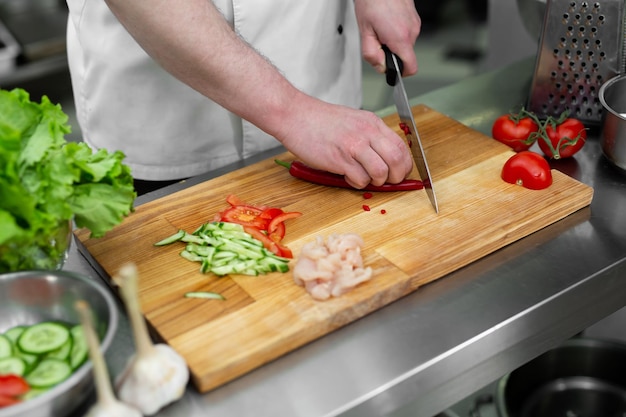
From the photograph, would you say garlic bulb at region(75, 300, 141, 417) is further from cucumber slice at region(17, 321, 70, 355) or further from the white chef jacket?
the white chef jacket

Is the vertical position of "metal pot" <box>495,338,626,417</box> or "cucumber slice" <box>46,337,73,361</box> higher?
"cucumber slice" <box>46,337,73,361</box>

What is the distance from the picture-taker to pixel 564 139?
1865 mm

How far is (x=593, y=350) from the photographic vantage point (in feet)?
6.84

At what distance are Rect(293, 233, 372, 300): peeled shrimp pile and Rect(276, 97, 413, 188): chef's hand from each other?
0.25m

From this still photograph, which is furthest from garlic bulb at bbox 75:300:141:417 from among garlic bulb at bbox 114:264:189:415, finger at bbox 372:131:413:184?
finger at bbox 372:131:413:184

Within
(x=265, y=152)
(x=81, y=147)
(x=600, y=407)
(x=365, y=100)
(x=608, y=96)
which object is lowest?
(x=365, y=100)

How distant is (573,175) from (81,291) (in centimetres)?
117

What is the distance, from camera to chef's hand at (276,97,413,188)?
1.67 metres

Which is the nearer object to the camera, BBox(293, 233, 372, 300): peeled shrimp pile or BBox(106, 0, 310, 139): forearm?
BBox(293, 233, 372, 300): peeled shrimp pile

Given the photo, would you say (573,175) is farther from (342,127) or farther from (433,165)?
(342,127)

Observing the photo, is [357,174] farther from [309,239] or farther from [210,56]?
[210,56]

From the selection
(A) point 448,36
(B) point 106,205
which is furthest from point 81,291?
(A) point 448,36

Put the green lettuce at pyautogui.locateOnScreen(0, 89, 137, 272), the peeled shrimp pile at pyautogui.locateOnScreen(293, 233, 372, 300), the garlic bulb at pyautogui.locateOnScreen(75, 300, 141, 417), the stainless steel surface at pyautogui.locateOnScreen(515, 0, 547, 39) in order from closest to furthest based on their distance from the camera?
the garlic bulb at pyautogui.locateOnScreen(75, 300, 141, 417) → the green lettuce at pyautogui.locateOnScreen(0, 89, 137, 272) → the peeled shrimp pile at pyautogui.locateOnScreen(293, 233, 372, 300) → the stainless steel surface at pyautogui.locateOnScreen(515, 0, 547, 39)

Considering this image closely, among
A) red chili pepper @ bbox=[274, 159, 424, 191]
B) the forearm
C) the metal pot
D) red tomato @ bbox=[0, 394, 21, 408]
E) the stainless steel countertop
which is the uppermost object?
the forearm
